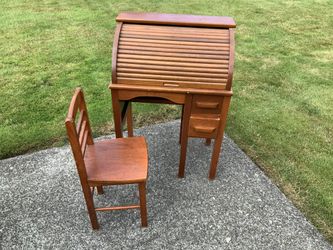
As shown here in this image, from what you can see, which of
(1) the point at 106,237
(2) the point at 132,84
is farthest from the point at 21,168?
(2) the point at 132,84

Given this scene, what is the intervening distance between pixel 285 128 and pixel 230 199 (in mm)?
1700

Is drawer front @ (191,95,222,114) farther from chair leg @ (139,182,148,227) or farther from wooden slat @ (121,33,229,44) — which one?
chair leg @ (139,182,148,227)

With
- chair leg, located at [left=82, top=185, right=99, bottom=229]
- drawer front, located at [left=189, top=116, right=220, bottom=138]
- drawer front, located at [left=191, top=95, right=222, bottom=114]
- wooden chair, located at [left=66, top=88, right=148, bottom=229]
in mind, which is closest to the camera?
wooden chair, located at [left=66, top=88, right=148, bottom=229]

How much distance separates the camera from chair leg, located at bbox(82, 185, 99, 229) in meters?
2.71

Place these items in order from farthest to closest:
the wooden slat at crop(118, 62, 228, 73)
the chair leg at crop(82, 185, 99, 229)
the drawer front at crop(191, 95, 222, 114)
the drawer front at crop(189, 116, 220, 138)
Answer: the drawer front at crop(189, 116, 220, 138) → the drawer front at crop(191, 95, 222, 114) → the wooden slat at crop(118, 62, 228, 73) → the chair leg at crop(82, 185, 99, 229)

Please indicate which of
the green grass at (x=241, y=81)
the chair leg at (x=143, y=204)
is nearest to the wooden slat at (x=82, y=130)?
the chair leg at (x=143, y=204)

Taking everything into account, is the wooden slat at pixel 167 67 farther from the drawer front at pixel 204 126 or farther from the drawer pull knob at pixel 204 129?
the drawer pull knob at pixel 204 129

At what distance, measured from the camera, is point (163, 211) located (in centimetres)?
323

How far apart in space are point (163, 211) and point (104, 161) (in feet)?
2.78

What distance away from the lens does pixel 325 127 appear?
4586 millimetres

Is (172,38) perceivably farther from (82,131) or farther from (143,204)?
(143,204)

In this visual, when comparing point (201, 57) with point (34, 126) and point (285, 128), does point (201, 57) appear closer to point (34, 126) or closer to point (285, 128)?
point (285, 128)

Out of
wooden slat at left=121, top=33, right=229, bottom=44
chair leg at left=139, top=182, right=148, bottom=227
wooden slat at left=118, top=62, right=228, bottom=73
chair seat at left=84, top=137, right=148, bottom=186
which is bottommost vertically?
chair leg at left=139, top=182, right=148, bottom=227

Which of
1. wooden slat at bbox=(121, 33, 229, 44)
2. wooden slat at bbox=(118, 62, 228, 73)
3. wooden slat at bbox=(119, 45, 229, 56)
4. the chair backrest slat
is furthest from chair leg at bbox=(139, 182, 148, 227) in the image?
wooden slat at bbox=(121, 33, 229, 44)
